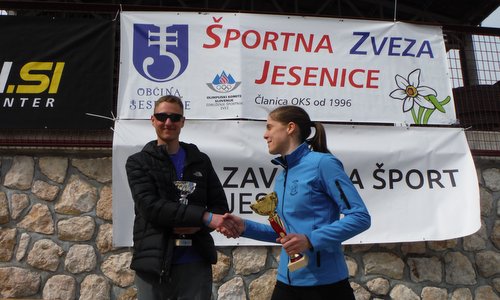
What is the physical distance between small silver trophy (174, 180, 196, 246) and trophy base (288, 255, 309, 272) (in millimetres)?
529

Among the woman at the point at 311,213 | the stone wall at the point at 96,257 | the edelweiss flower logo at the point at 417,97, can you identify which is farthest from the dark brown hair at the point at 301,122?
the edelweiss flower logo at the point at 417,97

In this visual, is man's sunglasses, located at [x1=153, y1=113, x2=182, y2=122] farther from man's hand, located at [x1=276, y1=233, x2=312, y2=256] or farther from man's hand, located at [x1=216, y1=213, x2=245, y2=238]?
man's hand, located at [x1=276, y1=233, x2=312, y2=256]

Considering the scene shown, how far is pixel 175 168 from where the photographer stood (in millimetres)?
2324

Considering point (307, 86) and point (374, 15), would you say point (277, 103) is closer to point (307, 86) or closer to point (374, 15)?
point (307, 86)

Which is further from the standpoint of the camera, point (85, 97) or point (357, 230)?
point (85, 97)

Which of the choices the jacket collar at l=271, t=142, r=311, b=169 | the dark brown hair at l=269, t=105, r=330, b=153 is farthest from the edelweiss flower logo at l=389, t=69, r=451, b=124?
the jacket collar at l=271, t=142, r=311, b=169

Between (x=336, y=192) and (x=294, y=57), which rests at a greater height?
(x=294, y=57)

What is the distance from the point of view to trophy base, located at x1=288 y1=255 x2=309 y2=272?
2.00 metres

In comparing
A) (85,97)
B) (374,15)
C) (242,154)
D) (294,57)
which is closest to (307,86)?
(294,57)

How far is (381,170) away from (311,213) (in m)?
2.27

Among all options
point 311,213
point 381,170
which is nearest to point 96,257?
point 311,213

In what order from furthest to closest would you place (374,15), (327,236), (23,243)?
(374,15), (23,243), (327,236)

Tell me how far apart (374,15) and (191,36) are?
7.93 m

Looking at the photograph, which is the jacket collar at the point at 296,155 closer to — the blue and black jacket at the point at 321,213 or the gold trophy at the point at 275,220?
the blue and black jacket at the point at 321,213
